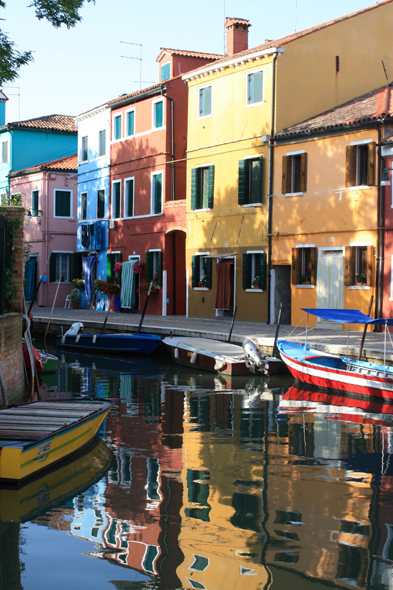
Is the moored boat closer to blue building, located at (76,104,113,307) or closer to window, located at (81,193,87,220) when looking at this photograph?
blue building, located at (76,104,113,307)

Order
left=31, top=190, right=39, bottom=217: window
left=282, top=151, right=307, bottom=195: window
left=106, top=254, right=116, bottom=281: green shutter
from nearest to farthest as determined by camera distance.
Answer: left=282, top=151, right=307, bottom=195: window, left=106, top=254, right=116, bottom=281: green shutter, left=31, top=190, right=39, bottom=217: window

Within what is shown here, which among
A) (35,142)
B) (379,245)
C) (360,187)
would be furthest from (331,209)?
(35,142)

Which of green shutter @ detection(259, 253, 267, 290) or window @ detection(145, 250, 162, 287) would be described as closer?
green shutter @ detection(259, 253, 267, 290)

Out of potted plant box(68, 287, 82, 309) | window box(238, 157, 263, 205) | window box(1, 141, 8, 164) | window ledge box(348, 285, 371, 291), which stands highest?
window box(1, 141, 8, 164)

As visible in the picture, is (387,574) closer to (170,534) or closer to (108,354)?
(170,534)

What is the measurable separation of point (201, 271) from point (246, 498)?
20135 mm

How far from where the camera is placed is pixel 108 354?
2338 cm

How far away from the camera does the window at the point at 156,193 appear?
3056 centimetres

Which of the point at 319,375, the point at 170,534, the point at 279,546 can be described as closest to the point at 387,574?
the point at 279,546

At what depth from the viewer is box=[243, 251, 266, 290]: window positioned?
24.7 metres

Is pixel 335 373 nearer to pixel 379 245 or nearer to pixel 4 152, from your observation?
pixel 379 245

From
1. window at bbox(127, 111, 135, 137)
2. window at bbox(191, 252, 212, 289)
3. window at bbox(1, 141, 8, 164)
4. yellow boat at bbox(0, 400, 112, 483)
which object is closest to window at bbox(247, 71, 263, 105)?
window at bbox(191, 252, 212, 289)

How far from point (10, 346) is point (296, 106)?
49.7 feet

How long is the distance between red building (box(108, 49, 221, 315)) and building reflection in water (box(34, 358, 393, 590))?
16.3 meters
